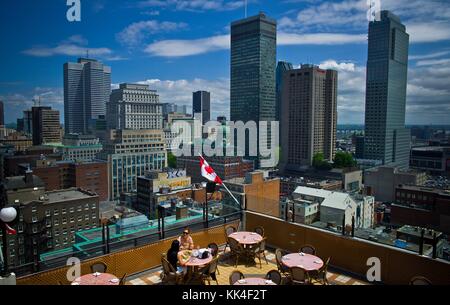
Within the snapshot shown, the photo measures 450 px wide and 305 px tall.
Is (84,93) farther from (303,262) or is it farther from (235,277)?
(235,277)

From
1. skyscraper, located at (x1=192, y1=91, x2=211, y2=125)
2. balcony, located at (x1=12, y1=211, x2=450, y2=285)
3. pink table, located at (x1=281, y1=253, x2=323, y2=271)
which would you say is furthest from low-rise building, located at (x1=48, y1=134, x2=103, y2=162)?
skyscraper, located at (x1=192, y1=91, x2=211, y2=125)

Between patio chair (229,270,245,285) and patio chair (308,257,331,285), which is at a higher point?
patio chair (229,270,245,285)

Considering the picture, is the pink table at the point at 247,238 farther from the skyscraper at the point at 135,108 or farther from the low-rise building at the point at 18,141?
the low-rise building at the point at 18,141

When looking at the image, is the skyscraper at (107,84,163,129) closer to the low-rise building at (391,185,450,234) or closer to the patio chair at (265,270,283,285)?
the low-rise building at (391,185,450,234)

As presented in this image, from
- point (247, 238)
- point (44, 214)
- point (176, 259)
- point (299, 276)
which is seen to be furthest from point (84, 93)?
point (299, 276)

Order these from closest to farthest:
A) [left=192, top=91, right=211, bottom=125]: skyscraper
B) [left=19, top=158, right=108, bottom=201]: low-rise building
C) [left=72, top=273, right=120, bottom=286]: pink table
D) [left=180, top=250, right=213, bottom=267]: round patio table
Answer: [left=72, top=273, right=120, bottom=286]: pink table
[left=180, top=250, right=213, bottom=267]: round patio table
[left=19, top=158, right=108, bottom=201]: low-rise building
[left=192, top=91, right=211, bottom=125]: skyscraper

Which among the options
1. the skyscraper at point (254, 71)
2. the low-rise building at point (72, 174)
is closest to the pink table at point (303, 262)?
the low-rise building at point (72, 174)
